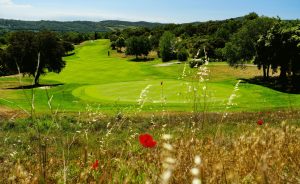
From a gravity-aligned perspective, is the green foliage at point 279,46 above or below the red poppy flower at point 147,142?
above

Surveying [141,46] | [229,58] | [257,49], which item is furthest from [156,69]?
[141,46]

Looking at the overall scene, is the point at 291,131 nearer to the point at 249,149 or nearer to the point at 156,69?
the point at 249,149

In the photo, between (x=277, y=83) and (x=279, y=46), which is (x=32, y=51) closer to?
(x=279, y=46)

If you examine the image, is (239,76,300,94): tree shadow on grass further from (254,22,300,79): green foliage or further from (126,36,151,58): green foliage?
(126,36,151,58): green foliage

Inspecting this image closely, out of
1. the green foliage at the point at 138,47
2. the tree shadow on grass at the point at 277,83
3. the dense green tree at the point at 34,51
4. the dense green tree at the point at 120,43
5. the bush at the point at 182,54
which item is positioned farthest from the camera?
the dense green tree at the point at 120,43

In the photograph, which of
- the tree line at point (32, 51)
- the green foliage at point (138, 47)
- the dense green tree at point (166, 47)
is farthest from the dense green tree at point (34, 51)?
the green foliage at point (138, 47)

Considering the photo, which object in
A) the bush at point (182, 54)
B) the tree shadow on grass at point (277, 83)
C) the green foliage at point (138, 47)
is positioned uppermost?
the green foliage at point (138, 47)

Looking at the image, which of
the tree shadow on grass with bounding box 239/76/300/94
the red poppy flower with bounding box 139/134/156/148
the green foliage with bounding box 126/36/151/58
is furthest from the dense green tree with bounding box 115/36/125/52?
the red poppy flower with bounding box 139/134/156/148

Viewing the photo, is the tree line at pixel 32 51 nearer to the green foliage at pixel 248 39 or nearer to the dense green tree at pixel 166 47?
the green foliage at pixel 248 39

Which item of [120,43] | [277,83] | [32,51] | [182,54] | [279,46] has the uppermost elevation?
[120,43]

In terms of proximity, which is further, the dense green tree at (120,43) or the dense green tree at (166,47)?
the dense green tree at (120,43)

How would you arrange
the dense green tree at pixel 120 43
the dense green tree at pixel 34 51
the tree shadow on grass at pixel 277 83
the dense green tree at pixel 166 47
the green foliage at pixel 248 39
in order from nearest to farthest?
1. the tree shadow on grass at pixel 277 83
2. the dense green tree at pixel 34 51
3. the green foliage at pixel 248 39
4. the dense green tree at pixel 166 47
5. the dense green tree at pixel 120 43

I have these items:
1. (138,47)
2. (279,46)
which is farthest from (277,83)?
(138,47)

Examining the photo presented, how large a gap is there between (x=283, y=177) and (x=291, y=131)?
182 cm
